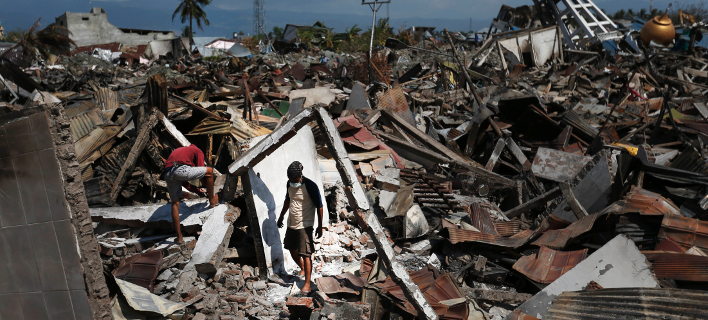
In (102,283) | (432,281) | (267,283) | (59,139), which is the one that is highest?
(59,139)

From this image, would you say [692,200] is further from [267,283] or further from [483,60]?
[483,60]

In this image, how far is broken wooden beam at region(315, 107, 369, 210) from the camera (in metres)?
3.72

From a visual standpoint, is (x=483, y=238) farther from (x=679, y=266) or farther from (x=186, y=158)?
(x=186, y=158)

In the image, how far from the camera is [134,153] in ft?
18.4

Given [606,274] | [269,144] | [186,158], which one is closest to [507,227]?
[606,274]

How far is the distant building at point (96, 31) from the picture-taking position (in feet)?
107

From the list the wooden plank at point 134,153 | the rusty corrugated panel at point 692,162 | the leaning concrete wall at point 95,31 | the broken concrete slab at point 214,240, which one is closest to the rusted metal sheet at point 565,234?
the rusty corrugated panel at point 692,162

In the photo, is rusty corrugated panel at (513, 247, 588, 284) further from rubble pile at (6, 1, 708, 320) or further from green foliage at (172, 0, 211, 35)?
green foliage at (172, 0, 211, 35)

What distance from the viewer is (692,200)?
4832 millimetres

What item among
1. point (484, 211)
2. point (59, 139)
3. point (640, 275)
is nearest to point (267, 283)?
point (59, 139)

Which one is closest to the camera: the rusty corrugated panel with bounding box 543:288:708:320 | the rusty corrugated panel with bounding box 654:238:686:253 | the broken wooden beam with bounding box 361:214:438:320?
the rusty corrugated panel with bounding box 543:288:708:320

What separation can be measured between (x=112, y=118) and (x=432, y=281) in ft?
24.8

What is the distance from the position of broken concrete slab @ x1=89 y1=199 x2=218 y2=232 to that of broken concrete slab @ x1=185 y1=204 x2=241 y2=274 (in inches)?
5.4

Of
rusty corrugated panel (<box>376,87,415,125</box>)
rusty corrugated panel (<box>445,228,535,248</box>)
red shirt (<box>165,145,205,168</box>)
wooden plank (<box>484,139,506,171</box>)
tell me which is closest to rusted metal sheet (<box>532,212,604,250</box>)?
rusty corrugated panel (<box>445,228,535,248</box>)
